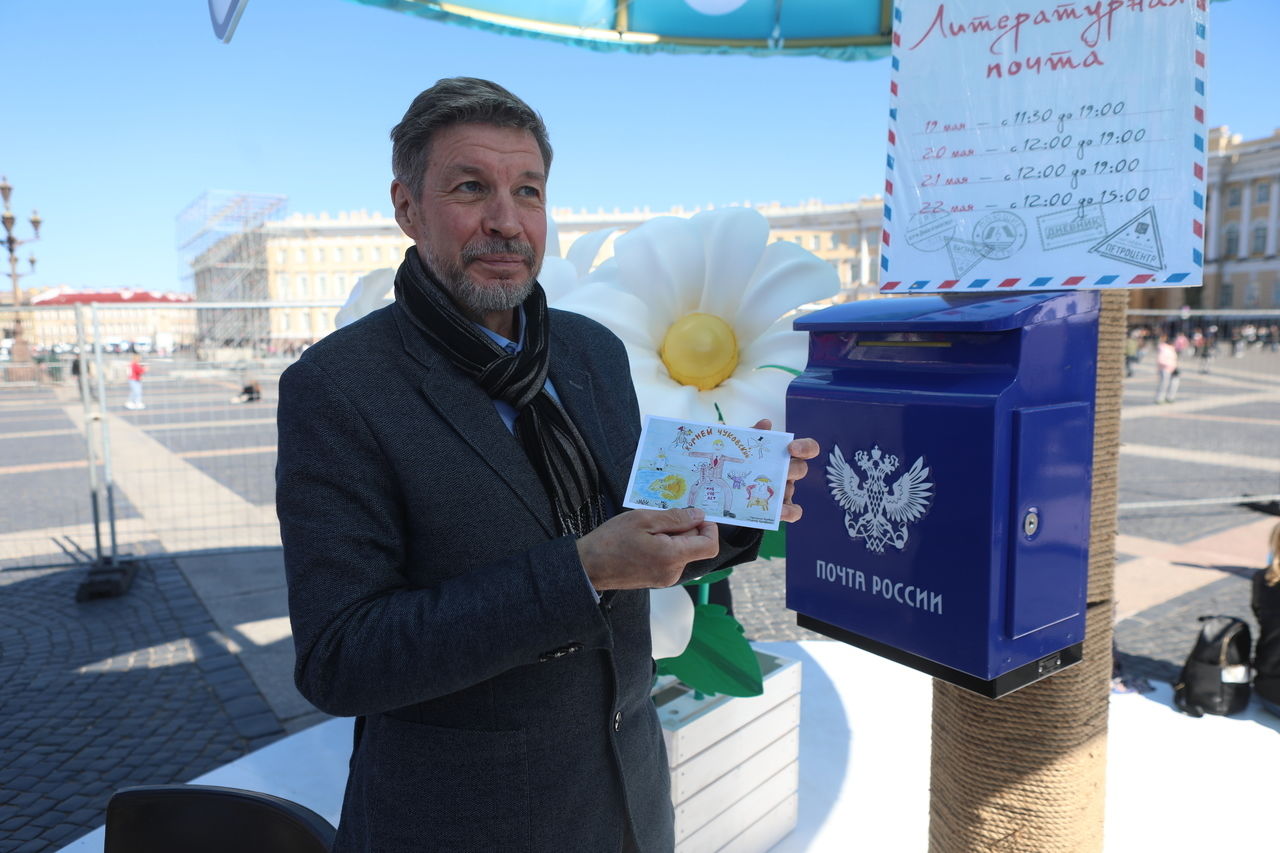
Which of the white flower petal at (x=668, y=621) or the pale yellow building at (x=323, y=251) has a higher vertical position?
the pale yellow building at (x=323, y=251)

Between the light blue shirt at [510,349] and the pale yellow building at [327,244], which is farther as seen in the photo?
the pale yellow building at [327,244]

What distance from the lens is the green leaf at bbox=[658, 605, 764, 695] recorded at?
203 centimetres

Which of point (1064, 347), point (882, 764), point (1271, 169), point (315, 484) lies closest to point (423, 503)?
point (315, 484)

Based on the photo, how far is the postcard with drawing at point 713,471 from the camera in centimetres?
113

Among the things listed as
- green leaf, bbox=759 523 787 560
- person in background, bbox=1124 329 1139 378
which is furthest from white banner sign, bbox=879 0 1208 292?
person in background, bbox=1124 329 1139 378

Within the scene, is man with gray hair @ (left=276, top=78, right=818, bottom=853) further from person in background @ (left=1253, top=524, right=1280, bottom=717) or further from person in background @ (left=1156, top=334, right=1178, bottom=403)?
person in background @ (left=1156, top=334, right=1178, bottom=403)

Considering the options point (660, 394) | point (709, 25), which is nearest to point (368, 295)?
point (660, 394)

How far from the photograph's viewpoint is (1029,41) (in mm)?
1690

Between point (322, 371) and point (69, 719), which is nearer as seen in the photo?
point (322, 371)

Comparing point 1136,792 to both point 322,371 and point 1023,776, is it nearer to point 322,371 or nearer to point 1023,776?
point 1023,776

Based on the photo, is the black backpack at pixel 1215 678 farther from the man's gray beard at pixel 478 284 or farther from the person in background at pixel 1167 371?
the person in background at pixel 1167 371

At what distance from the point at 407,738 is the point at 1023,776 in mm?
1453

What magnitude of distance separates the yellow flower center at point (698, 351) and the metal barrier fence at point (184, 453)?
14.7 feet

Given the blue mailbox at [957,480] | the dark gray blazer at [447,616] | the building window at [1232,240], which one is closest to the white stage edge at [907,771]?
the blue mailbox at [957,480]
